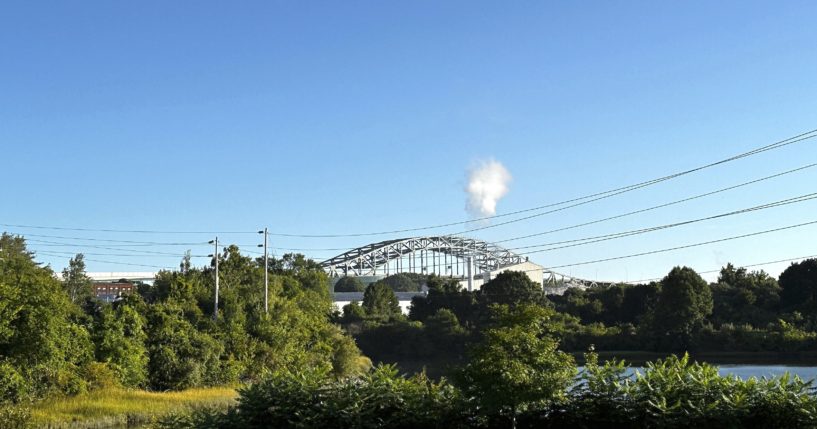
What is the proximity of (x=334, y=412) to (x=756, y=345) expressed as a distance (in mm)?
52854

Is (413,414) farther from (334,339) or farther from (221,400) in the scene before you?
(334,339)

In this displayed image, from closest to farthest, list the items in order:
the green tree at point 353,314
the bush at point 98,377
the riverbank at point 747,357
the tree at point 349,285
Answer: the bush at point 98,377, the riverbank at point 747,357, the green tree at point 353,314, the tree at point 349,285

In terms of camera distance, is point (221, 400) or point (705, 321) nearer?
point (221, 400)

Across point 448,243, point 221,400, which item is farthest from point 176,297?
point 448,243

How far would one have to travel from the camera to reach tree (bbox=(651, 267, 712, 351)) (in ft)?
206

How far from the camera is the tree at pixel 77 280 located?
73125 mm

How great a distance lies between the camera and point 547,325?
15742 mm

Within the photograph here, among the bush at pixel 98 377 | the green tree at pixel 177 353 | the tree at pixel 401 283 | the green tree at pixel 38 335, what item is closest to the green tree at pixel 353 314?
the green tree at pixel 177 353

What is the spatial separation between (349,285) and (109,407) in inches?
5744

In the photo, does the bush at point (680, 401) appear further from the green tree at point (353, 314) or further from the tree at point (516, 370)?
the green tree at point (353, 314)

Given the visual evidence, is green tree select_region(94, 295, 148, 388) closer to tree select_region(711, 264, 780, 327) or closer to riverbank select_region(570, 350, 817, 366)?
riverbank select_region(570, 350, 817, 366)

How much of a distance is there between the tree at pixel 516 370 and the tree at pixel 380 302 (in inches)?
2901

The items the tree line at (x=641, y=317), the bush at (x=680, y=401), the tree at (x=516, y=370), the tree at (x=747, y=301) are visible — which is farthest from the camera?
the tree at (x=747, y=301)

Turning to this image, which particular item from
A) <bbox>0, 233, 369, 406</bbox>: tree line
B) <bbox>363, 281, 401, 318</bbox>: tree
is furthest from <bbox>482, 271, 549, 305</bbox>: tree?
<bbox>0, 233, 369, 406</bbox>: tree line
